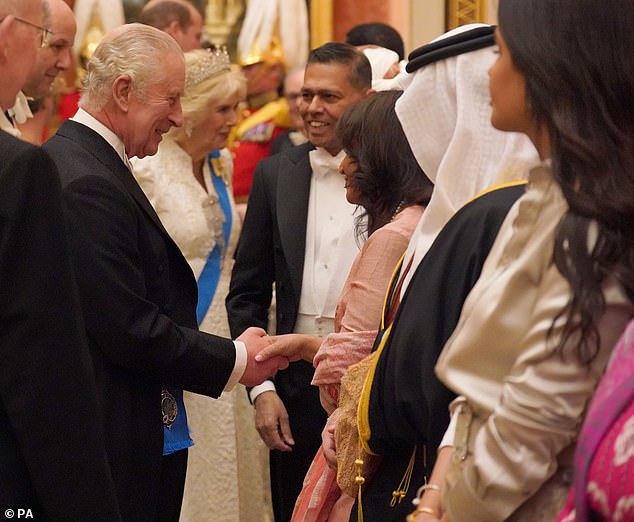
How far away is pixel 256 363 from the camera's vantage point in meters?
3.34

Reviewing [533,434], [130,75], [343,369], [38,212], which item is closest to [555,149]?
[533,434]

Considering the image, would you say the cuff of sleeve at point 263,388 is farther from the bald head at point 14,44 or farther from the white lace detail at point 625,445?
the white lace detail at point 625,445

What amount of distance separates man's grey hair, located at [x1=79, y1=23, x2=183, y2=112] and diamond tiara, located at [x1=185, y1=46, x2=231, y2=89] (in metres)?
1.37

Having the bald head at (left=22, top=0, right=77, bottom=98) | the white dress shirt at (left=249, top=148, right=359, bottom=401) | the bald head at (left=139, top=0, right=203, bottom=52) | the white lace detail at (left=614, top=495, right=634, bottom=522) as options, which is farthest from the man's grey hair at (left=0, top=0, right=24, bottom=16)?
the bald head at (left=139, top=0, right=203, bottom=52)

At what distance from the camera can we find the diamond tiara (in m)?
4.78

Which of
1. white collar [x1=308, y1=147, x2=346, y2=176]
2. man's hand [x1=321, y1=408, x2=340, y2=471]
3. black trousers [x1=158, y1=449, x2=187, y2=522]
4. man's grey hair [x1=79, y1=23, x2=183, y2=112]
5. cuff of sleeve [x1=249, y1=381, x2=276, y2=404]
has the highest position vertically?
man's grey hair [x1=79, y1=23, x2=183, y2=112]

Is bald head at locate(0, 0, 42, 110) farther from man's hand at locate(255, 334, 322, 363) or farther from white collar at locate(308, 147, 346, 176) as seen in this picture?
white collar at locate(308, 147, 346, 176)

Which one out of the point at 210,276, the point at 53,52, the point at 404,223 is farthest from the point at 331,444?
the point at 53,52

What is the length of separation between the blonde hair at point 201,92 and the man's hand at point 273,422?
4.09ft

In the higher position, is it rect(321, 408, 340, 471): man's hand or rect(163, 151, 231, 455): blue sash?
rect(321, 408, 340, 471): man's hand

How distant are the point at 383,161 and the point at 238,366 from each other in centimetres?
74

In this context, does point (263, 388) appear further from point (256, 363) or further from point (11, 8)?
point (11, 8)

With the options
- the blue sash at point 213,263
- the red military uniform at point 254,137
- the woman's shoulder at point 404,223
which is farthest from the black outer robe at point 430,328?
the red military uniform at point 254,137

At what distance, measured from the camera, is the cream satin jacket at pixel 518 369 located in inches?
66.3
